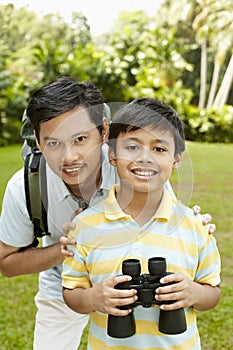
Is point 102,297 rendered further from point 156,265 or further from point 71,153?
point 71,153

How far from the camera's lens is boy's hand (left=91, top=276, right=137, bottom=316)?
4.45 ft

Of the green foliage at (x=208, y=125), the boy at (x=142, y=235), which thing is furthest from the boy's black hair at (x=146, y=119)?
the green foliage at (x=208, y=125)

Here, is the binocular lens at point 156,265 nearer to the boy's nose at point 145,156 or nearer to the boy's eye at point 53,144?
the boy's nose at point 145,156

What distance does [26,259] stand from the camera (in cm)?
198

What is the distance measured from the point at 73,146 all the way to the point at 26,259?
0.53 m

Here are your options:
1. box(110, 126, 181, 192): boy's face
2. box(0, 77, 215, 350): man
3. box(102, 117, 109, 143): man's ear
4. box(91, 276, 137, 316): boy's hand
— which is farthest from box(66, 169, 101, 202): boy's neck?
box(91, 276, 137, 316): boy's hand

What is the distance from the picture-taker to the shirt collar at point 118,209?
1.53 m

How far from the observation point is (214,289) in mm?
1553

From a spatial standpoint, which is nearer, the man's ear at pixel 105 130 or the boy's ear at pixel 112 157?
the boy's ear at pixel 112 157

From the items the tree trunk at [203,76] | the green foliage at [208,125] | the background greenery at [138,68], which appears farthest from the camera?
the tree trunk at [203,76]

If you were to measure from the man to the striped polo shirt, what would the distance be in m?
0.09

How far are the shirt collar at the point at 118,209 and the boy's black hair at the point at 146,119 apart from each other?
0.45ft

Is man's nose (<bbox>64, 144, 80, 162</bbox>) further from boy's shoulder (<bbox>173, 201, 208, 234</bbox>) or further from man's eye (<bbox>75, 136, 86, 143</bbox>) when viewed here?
boy's shoulder (<bbox>173, 201, 208, 234</bbox>)

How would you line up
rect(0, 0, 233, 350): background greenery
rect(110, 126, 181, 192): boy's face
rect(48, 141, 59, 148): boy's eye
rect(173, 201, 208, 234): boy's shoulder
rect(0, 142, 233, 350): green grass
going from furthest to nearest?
rect(0, 0, 233, 350): background greenery
rect(0, 142, 233, 350): green grass
rect(48, 141, 59, 148): boy's eye
rect(173, 201, 208, 234): boy's shoulder
rect(110, 126, 181, 192): boy's face
